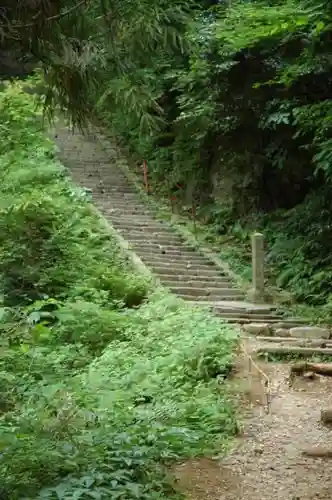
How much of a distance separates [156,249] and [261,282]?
2914mm

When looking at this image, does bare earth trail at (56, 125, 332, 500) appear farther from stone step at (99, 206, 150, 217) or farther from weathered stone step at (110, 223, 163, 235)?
stone step at (99, 206, 150, 217)

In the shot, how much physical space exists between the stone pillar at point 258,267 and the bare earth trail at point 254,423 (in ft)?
1.09

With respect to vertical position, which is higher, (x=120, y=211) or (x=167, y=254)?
(x=120, y=211)

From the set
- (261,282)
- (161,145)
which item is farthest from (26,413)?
(161,145)

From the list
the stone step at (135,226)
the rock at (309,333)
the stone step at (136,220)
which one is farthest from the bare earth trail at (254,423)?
the rock at (309,333)

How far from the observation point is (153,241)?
46.1ft

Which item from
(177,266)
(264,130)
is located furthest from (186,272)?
(264,130)

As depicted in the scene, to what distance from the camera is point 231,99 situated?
14.9 meters

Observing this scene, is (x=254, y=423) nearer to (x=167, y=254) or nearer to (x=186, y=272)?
(x=186, y=272)

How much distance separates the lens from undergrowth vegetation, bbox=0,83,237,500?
4.10 metres

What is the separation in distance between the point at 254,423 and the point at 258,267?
18.4 ft

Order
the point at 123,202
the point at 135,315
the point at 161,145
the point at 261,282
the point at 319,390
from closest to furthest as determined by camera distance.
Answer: the point at 319,390
the point at 135,315
the point at 261,282
the point at 123,202
the point at 161,145

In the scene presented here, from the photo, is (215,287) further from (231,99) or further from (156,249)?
(231,99)

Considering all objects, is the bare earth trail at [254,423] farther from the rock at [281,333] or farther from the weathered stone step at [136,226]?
the rock at [281,333]
